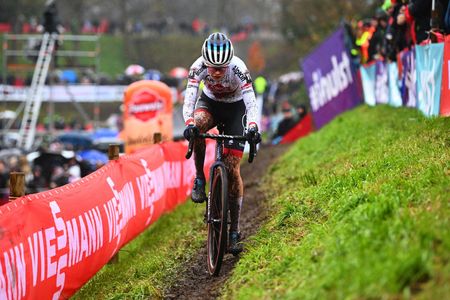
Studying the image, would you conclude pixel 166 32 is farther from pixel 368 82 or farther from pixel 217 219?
pixel 217 219

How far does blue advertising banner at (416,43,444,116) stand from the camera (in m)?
9.48

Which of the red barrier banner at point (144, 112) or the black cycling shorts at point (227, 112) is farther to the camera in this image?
the red barrier banner at point (144, 112)

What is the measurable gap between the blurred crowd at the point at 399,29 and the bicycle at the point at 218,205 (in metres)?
4.01

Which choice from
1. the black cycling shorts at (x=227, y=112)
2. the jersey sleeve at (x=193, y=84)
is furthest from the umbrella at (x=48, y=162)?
the jersey sleeve at (x=193, y=84)

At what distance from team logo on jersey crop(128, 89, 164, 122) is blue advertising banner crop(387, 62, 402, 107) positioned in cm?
638

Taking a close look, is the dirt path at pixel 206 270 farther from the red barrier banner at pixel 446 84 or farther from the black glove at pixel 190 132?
the red barrier banner at pixel 446 84

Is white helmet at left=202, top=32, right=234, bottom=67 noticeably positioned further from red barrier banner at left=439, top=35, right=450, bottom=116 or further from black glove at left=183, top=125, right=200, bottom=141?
red barrier banner at left=439, top=35, right=450, bottom=116

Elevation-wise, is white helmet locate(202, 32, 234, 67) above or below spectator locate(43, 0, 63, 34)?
below

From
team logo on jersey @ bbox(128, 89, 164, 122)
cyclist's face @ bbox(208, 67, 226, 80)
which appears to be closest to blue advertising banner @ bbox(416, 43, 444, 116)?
cyclist's face @ bbox(208, 67, 226, 80)

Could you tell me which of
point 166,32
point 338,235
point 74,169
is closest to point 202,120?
point 338,235

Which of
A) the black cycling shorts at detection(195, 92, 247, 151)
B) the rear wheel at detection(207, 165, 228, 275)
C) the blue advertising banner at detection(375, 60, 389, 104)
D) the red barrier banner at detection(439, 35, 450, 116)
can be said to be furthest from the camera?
the blue advertising banner at detection(375, 60, 389, 104)

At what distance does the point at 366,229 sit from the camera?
502cm

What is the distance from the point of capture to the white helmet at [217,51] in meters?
7.10

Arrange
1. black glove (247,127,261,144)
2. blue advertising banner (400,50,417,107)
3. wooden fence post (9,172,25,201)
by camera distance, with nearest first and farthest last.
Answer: wooden fence post (9,172,25,201) < black glove (247,127,261,144) < blue advertising banner (400,50,417,107)
